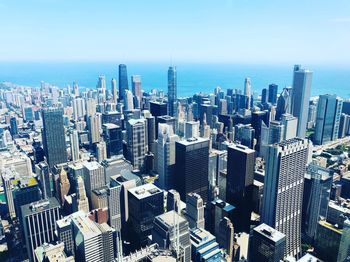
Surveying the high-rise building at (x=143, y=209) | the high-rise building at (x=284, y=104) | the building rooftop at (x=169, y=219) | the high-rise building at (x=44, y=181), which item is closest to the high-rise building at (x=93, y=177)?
the high-rise building at (x=44, y=181)

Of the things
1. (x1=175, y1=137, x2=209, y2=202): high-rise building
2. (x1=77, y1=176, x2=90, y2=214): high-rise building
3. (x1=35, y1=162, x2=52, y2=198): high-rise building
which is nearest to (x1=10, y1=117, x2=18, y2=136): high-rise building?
(x1=35, y1=162, x2=52, y2=198): high-rise building

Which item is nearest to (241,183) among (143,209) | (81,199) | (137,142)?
(143,209)

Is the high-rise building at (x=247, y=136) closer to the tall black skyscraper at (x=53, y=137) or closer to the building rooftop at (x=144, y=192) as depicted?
the building rooftop at (x=144, y=192)

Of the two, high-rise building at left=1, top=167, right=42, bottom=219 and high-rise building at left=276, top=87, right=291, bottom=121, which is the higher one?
high-rise building at left=276, top=87, right=291, bottom=121

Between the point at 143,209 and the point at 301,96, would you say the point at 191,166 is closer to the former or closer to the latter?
the point at 143,209

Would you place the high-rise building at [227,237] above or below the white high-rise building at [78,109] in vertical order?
below

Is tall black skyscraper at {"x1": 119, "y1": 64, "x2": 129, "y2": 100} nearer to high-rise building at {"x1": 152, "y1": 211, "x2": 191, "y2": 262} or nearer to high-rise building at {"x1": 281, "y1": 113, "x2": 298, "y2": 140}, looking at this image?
high-rise building at {"x1": 281, "y1": 113, "x2": 298, "y2": 140}
